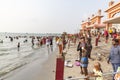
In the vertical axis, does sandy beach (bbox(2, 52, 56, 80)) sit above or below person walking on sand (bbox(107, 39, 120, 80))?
below

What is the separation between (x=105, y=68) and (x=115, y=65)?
3.36 metres

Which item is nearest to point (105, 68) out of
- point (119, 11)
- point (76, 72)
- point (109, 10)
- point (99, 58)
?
point (76, 72)

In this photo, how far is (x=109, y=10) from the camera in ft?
112

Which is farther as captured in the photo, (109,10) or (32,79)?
(109,10)

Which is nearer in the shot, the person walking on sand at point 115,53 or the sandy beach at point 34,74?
the person walking on sand at point 115,53

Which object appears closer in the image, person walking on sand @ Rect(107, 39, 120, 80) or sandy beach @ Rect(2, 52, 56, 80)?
person walking on sand @ Rect(107, 39, 120, 80)

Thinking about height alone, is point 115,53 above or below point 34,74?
above

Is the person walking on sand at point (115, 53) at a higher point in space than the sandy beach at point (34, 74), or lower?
higher

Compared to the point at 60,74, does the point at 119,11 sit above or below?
above

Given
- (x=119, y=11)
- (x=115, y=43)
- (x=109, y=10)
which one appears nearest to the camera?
(x=115, y=43)

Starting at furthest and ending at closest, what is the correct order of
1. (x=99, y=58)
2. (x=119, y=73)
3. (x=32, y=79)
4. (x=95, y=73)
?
(x=99, y=58) → (x=32, y=79) → (x=95, y=73) → (x=119, y=73)

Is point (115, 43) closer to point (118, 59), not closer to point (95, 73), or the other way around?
point (118, 59)

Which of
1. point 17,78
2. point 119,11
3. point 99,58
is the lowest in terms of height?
point 17,78

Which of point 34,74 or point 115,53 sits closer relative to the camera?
point 115,53
